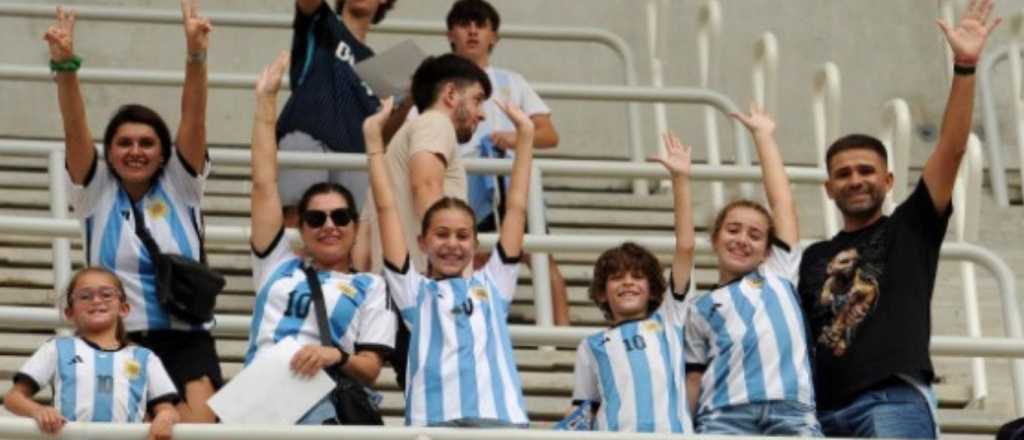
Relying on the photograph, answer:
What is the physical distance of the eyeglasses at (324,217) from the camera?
1077 centimetres

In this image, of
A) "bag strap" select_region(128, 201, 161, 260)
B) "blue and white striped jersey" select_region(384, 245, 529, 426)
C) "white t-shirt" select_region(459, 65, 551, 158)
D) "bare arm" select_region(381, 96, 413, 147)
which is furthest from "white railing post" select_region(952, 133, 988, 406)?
"bag strap" select_region(128, 201, 161, 260)

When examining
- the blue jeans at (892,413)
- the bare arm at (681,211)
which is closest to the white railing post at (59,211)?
the bare arm at (681,211)

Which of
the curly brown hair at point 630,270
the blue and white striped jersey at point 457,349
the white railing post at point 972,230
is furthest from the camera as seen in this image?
the white railing post at point 972,230

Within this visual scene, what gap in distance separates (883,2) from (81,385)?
7.47 m

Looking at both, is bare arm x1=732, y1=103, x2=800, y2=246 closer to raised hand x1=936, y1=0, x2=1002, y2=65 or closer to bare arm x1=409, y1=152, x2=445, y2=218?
raised hand x1=936, y1=0, x2=1002, y2=65

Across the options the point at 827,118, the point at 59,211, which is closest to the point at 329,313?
the point at 59,211

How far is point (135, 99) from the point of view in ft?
53.2

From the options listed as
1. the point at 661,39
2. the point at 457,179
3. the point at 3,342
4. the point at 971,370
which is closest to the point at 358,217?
the point at 457,179

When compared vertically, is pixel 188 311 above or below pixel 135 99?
below

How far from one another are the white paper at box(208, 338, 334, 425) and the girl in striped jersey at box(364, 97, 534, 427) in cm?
31

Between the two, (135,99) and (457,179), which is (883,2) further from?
(457,179)

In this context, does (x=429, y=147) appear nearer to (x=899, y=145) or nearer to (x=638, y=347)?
(x=638, y=347)

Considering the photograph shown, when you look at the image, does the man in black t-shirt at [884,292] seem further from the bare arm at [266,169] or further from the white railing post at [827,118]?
the white railing post at [827,118]

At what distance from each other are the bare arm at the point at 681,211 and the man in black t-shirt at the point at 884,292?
389 millimetres
